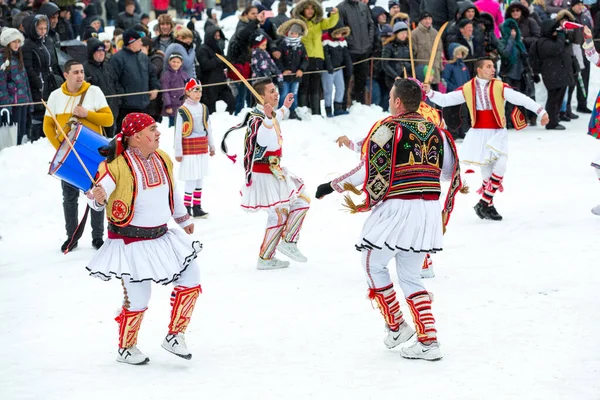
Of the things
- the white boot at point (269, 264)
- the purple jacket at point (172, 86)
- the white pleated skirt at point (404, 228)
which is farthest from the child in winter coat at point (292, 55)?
the white pleated skirt at point (404, 228)

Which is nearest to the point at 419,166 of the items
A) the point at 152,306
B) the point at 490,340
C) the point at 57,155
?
the point at 490,340

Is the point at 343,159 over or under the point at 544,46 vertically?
under

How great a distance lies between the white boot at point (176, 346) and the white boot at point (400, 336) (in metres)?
1.33

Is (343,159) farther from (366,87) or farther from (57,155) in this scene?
(57,155)

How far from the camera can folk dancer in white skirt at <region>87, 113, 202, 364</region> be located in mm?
6191

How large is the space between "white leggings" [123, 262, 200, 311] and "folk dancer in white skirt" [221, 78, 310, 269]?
8.71 ft

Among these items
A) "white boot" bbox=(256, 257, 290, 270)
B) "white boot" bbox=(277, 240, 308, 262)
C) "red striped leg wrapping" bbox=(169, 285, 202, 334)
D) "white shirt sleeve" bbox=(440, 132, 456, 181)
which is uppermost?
"white shirt sleeve" bbox=(440, 132, 456, 181)

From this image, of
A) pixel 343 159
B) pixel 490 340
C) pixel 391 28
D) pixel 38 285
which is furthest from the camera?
pixel 391 28

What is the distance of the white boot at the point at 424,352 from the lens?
250 inches

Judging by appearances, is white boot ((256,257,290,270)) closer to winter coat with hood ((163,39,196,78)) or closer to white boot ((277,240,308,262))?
white boot ((277,240,308,262))

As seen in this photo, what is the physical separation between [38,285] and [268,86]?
2761 millimetres

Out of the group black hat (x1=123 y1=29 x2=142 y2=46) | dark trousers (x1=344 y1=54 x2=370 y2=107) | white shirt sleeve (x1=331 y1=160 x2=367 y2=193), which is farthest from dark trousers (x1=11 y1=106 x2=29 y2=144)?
white shirt sleeve (x1=331 y1=160 x2=367 y2=193)

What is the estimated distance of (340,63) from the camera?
52.0 ft

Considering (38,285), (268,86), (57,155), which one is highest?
(268,86)
